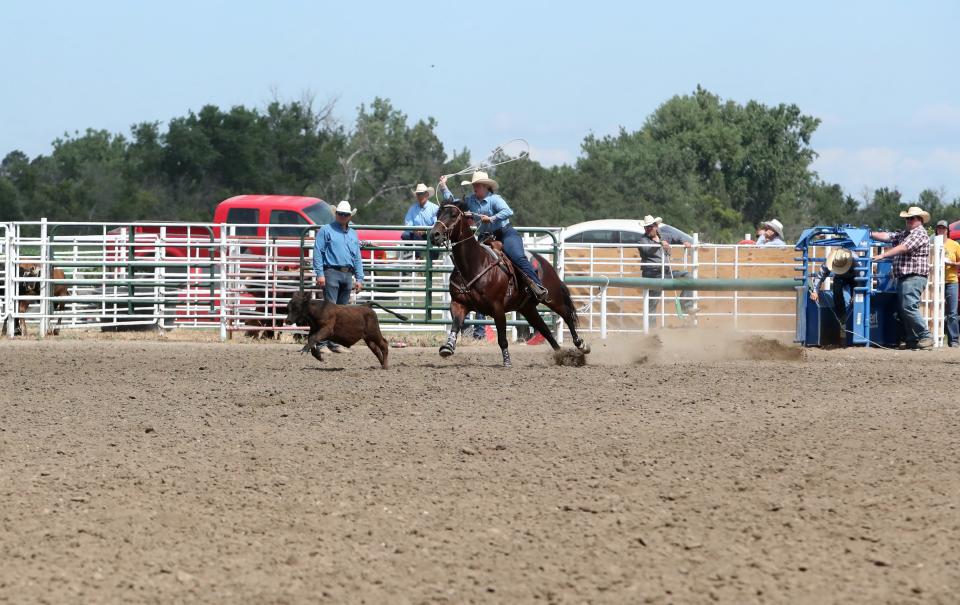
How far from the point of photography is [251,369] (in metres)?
14.1

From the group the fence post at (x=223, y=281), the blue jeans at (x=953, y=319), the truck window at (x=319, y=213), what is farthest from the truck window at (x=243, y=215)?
the blue jeans at (x=953, y=319)

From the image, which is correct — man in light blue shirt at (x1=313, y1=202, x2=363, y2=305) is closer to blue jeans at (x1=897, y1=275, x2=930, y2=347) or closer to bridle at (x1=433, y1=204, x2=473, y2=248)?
bridle at (x1=433, y1=204, x2=473, y2=248)

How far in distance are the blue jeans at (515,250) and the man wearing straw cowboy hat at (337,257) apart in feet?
7.64

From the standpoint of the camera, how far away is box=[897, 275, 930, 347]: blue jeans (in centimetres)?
1786

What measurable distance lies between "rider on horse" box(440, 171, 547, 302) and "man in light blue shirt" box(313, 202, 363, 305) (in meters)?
1.98

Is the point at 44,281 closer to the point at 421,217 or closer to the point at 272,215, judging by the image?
the point at 272,215

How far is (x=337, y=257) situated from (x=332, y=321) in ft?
8.12

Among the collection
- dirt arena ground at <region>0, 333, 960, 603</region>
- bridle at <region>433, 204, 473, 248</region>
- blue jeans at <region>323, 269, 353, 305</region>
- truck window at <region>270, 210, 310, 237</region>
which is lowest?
dirt arena ground at <region>0, 333, 960, 603</region>

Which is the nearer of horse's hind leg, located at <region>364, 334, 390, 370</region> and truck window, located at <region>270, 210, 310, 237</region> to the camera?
horse's hind leg, located at <region>364, 334, 390, 370</region>

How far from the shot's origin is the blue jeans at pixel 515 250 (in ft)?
47.2

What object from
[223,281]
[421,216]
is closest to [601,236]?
[421,216]

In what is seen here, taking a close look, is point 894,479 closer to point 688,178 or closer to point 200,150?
point 200,150

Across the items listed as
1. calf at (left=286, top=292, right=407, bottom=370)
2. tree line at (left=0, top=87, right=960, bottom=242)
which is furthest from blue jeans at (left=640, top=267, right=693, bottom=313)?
tree line at (left=0, top=87, right=960, bottom=242)

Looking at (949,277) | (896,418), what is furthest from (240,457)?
(949,277)
